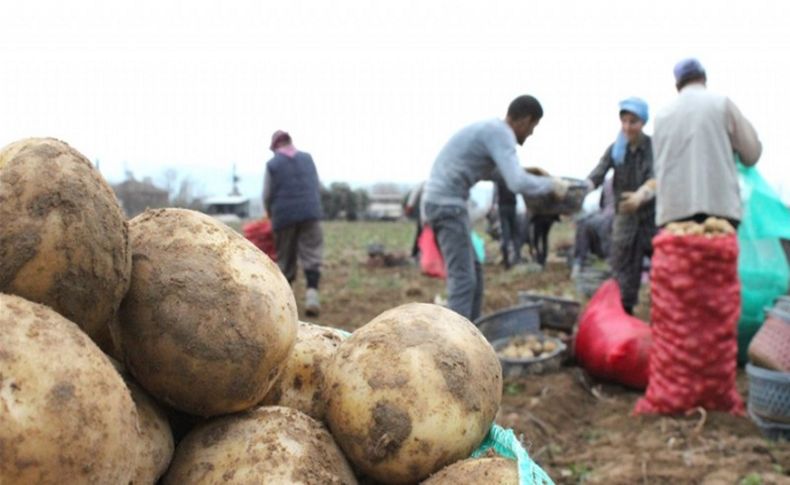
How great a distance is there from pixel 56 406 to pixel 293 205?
21.1 ft

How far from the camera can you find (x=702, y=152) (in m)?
4.57

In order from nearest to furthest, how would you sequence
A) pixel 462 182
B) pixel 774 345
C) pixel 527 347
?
1. pixel 774 345
2. pixel 462 182
3. pixel 527 347

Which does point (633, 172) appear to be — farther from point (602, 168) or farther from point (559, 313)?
point (559, 313)

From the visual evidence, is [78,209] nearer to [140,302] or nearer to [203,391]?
[140,302]

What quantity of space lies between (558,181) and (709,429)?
178 centimetres

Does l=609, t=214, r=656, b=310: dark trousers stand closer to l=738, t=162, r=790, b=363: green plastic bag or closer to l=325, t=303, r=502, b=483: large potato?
l=738, t=162, r=790, b=363: green plastic bag

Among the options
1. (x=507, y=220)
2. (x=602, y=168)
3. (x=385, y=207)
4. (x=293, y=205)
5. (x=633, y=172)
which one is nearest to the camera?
(x=633, y=172)

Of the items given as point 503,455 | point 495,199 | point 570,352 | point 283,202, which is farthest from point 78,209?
point 495,199

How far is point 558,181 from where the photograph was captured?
4477mm

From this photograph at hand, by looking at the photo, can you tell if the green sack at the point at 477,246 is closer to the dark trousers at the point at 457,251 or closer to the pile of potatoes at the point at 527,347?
the dark trousers at the point at 457,251

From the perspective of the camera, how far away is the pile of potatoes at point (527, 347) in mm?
5641

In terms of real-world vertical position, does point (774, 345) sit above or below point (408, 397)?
below

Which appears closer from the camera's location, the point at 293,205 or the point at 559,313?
the point at 559,313

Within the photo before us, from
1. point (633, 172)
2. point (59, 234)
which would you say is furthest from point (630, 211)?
point (59, 234)
